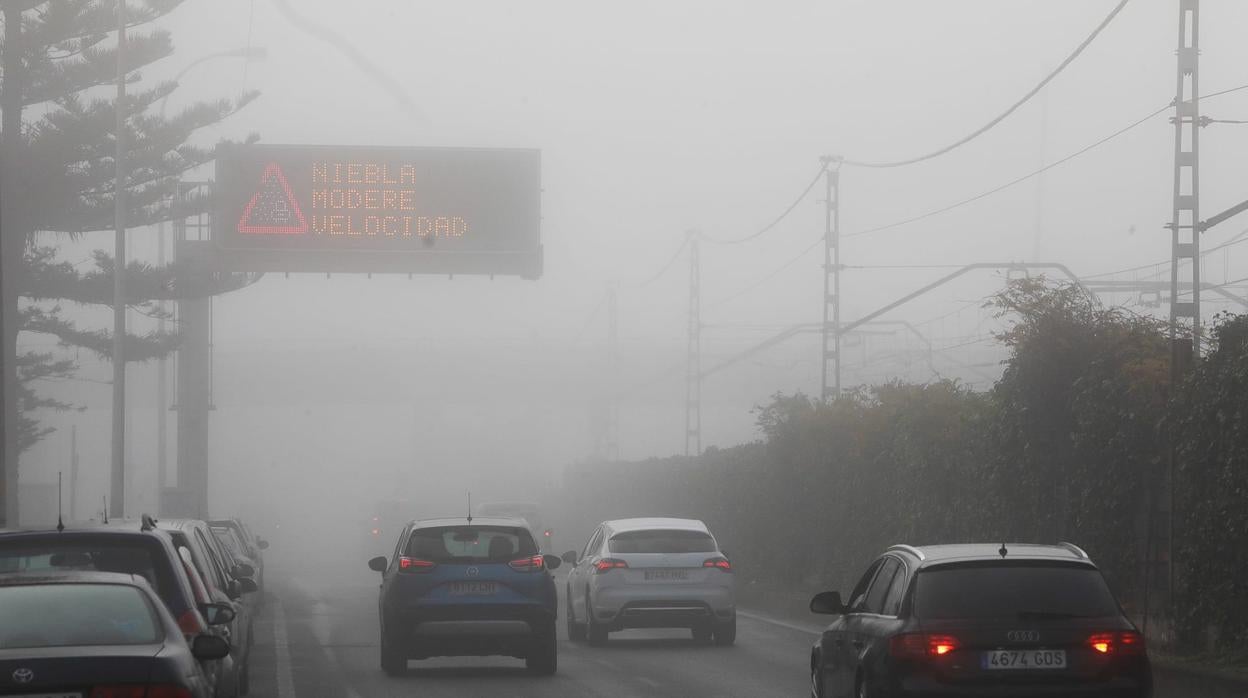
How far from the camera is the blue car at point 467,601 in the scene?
60.8 ft

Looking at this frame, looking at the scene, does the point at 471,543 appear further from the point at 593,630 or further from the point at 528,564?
the point at 593,630

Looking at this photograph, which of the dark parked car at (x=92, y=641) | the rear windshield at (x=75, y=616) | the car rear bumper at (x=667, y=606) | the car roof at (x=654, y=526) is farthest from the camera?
the car roof at (x=654, y=526)

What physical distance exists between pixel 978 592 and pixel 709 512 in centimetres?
3123

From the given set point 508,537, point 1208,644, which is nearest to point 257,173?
point 508,537

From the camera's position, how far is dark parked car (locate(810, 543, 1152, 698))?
35.3ft

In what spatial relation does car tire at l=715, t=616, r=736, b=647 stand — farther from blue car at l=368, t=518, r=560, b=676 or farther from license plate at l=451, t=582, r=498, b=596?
license plate at l=451, t=582, r=498, b=596

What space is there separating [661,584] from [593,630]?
1.13m

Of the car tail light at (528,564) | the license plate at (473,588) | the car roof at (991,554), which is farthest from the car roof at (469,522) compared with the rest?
the car roof at (991,554)

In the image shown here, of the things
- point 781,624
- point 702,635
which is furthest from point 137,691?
point 781,624

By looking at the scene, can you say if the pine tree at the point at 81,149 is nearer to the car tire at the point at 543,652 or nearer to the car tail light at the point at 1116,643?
the car tire at the point at 543,652

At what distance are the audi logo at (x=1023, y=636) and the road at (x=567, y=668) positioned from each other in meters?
4.36

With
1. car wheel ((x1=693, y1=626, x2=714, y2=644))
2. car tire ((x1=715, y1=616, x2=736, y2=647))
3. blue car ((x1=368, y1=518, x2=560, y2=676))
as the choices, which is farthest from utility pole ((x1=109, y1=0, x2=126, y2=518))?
blue car ((x1=368, y1=518, x2=560, y2=676))

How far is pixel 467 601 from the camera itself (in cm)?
1862

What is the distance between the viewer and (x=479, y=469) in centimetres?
13175
